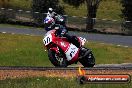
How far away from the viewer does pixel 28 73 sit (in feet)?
36.6

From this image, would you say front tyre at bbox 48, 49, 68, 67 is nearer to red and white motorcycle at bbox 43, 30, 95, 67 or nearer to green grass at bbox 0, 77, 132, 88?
red and white motorcycle at bbox 43, 30, 95, 67

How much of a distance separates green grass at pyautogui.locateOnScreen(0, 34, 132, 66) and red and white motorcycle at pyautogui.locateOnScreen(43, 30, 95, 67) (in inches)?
217

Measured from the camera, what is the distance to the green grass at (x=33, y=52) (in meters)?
21.5

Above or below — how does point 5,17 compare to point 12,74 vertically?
below

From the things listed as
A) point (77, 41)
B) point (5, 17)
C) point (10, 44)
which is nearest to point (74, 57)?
point (77, 41)

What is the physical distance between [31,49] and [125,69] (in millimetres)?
14091

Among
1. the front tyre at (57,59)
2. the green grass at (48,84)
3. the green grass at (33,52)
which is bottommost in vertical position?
the green grass at (33,52)

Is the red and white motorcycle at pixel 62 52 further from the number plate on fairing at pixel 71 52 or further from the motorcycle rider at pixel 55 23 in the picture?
the motorcycle rider at pixel 55 23

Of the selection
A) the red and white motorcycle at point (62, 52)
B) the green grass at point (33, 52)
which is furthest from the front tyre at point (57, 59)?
the green grass at point (33, 52)

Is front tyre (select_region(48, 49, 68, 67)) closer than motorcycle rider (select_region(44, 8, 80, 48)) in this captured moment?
No

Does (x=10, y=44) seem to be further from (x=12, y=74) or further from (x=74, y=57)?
(x=12, y=74)

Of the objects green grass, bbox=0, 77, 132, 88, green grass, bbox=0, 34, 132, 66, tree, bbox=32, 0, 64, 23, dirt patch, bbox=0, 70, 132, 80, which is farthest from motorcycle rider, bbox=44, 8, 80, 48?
tree, bbox=32, 0, 64, 23

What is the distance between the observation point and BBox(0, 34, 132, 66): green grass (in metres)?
21.5

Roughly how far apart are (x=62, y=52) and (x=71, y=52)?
300 mm
